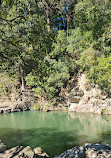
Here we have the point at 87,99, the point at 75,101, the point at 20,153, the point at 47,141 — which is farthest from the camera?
the point at 75,101

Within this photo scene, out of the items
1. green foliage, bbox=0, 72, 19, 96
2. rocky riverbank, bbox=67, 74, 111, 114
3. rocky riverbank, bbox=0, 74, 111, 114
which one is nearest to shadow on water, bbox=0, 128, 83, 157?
rocky riverbank, bbox=67, 74, 111, 114

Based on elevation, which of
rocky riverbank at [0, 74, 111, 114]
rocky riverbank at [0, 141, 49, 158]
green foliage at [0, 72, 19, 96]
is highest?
green foliage at [0, 72, 19, 96]

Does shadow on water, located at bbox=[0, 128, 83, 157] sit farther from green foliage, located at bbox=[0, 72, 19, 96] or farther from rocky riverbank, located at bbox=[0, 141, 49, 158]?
green foliage, located at bbox=[0, 72, 19, 96]

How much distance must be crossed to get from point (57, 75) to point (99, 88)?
555 cm

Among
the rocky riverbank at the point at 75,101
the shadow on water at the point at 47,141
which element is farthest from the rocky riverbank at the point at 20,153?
the rocky riverbank at the point at 75,101

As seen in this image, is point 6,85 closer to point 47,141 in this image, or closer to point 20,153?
point 47,141

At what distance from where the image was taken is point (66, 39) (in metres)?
21.0

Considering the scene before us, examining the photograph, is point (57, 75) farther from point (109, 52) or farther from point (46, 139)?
point (46, 139)

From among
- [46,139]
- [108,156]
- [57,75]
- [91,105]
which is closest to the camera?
[108,156]

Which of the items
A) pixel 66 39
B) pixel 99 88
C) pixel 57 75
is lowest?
pixel 99 88

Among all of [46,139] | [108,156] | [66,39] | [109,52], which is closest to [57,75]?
[66,39]

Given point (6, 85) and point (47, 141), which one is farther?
point (6, 85)

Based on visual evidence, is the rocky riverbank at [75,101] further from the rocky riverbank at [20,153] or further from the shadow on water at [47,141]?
the rocky riverbank at [20,153]

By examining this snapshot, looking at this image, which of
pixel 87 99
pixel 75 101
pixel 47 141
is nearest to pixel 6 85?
pixel 75 101
